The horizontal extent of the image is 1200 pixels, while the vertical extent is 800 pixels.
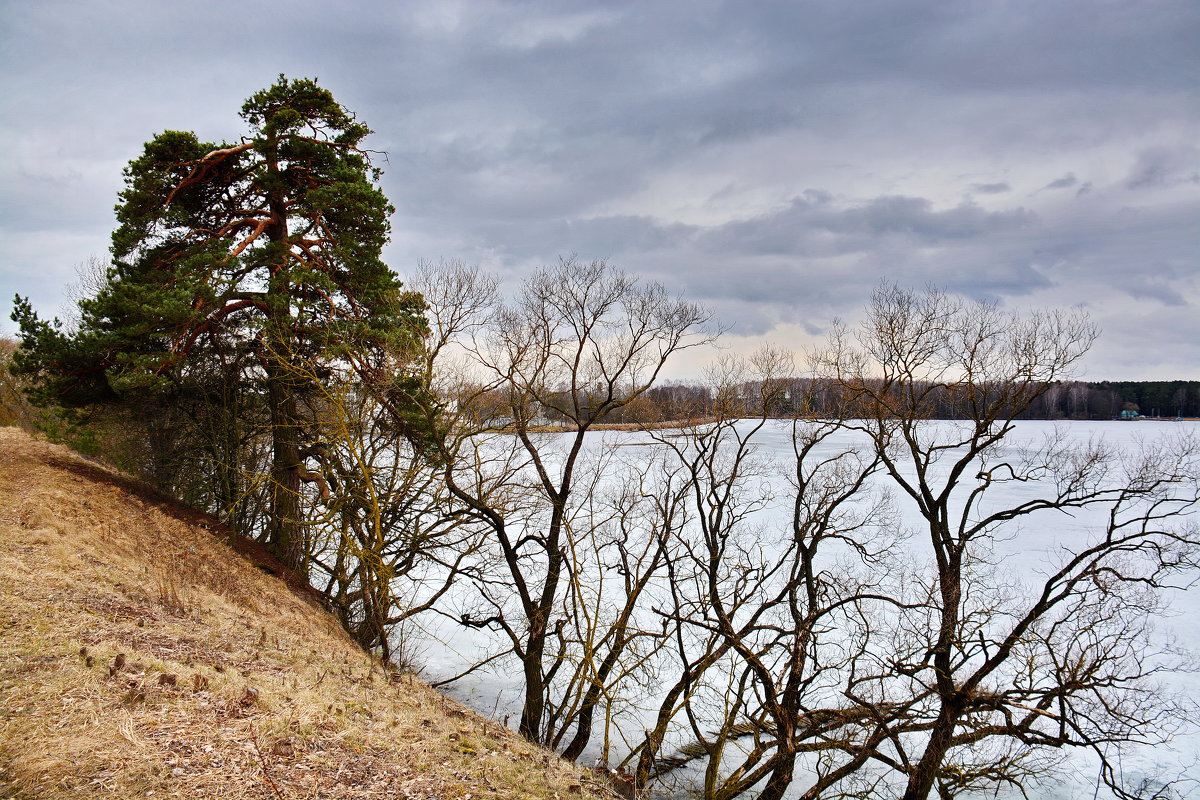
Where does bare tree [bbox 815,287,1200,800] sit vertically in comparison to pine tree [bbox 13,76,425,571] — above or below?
below

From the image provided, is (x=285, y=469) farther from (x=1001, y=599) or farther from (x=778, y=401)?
(x=1001, y=599)

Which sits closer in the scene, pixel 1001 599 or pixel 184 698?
pixel 184 698

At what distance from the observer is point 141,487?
14.6 m

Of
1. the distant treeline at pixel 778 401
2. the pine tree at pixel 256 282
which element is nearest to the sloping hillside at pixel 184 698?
the pine tree at pixel 256 282

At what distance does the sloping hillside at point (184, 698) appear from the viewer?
15.1ft

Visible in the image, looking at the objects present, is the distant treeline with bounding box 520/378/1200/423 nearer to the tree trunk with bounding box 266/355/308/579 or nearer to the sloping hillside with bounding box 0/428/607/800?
the tree trunk with bounding box 266/355/308/579

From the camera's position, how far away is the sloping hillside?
461 centimetres

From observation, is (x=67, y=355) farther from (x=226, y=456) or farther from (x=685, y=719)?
(x=685, y=719)

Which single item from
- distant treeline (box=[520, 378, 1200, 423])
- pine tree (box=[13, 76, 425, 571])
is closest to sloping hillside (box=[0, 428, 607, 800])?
pine tree (box=[13, 76, 425, 571])

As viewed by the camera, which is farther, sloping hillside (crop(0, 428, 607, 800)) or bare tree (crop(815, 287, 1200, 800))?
bare tree (crop(815, 287, 1200, 800))

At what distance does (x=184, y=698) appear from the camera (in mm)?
5578

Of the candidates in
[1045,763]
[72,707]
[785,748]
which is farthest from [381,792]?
[1045,763]

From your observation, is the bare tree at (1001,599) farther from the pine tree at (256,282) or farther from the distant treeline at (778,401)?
the pine tree at (256,282)

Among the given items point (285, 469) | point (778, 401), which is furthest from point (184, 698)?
point (778, 401)
